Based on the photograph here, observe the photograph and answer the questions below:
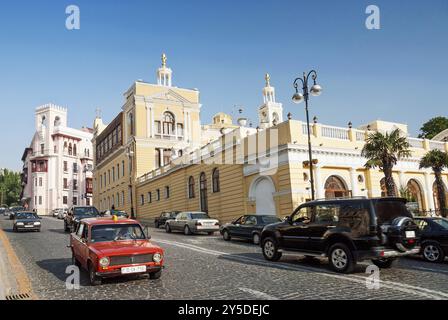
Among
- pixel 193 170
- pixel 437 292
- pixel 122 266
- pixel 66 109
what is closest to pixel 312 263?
pixel 437 292

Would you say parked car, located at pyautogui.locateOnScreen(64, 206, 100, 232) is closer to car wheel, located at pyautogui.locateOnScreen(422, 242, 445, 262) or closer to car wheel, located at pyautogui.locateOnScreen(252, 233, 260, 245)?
car wheel, located at pyautogui.locateOnScreen(252, 233, 260, 245)

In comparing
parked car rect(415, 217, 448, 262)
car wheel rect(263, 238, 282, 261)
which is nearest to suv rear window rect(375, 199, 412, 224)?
parked car rect(415, 217, 448, 262)

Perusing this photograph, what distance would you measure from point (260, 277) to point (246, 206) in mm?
16671

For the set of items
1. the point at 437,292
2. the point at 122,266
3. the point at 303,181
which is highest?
the point at 303,181

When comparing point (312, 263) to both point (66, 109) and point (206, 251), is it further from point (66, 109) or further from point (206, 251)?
point (66, 109)

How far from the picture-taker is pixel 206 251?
48.5ft

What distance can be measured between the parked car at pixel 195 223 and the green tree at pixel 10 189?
9827 cm

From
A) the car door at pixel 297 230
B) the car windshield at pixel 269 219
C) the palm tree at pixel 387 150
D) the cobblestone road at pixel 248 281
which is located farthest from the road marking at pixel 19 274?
the palm tree at pixel 387 150

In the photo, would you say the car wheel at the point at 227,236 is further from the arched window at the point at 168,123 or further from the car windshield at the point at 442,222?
the arched window at the point at 168,123

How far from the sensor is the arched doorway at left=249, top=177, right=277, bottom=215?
24266 mm

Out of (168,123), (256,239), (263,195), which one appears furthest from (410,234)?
(168,123)

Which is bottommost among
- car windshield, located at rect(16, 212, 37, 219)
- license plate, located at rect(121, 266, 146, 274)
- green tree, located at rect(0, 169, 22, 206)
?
license plate, located at rect(121, 266, 146, 274)

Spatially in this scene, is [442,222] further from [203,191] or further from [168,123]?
[168,123]

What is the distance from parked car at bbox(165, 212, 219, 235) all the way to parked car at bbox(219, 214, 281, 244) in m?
3.94
